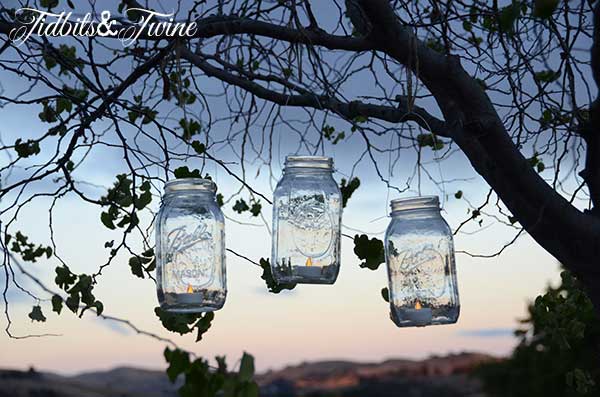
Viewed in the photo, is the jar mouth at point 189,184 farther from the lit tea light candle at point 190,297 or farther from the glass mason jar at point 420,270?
the glass mason jar at point 420,270

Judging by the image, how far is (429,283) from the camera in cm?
205

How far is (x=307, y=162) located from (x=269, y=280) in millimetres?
502

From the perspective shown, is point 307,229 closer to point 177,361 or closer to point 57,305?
point 177,361

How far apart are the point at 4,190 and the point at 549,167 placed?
2.12m

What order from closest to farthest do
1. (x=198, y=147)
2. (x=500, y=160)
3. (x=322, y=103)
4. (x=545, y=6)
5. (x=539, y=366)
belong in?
1. (x=545, y=6)
2. (x=500, y=160)
3. (x=198, y=147)
4. (x=322, y=103)
5. (x=539, y=366)

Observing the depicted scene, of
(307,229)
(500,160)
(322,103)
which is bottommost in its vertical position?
(307,229)

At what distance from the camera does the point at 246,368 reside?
1.35 m

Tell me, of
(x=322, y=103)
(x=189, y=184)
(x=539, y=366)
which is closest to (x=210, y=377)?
(x=189, y=184)

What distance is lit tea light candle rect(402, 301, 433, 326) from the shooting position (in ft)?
6.62

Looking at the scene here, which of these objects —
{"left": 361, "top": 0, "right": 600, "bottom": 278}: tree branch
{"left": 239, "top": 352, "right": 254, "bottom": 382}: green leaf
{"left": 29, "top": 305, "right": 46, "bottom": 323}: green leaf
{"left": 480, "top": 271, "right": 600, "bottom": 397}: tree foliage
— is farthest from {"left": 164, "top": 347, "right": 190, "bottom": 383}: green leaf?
{"left": 480, "top": 271, "right": 600, "bottom": 397}: tree foliage

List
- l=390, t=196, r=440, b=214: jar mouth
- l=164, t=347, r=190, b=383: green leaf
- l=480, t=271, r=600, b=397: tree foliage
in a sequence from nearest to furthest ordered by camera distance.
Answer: l=164, t=347, r=190, b=383: green leaf < l=390, t=196, r=440, b=214: jar mouth < l=480, t=271, r=600, b=397: tree foliage

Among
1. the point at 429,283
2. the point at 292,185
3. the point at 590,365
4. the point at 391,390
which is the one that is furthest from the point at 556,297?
the point at 590,365

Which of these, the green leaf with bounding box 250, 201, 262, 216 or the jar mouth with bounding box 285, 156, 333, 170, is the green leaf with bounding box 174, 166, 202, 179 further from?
the green leaf with bounding box 250, 201, 262, 216

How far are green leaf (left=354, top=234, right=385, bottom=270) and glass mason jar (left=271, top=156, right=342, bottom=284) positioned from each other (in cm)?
12
